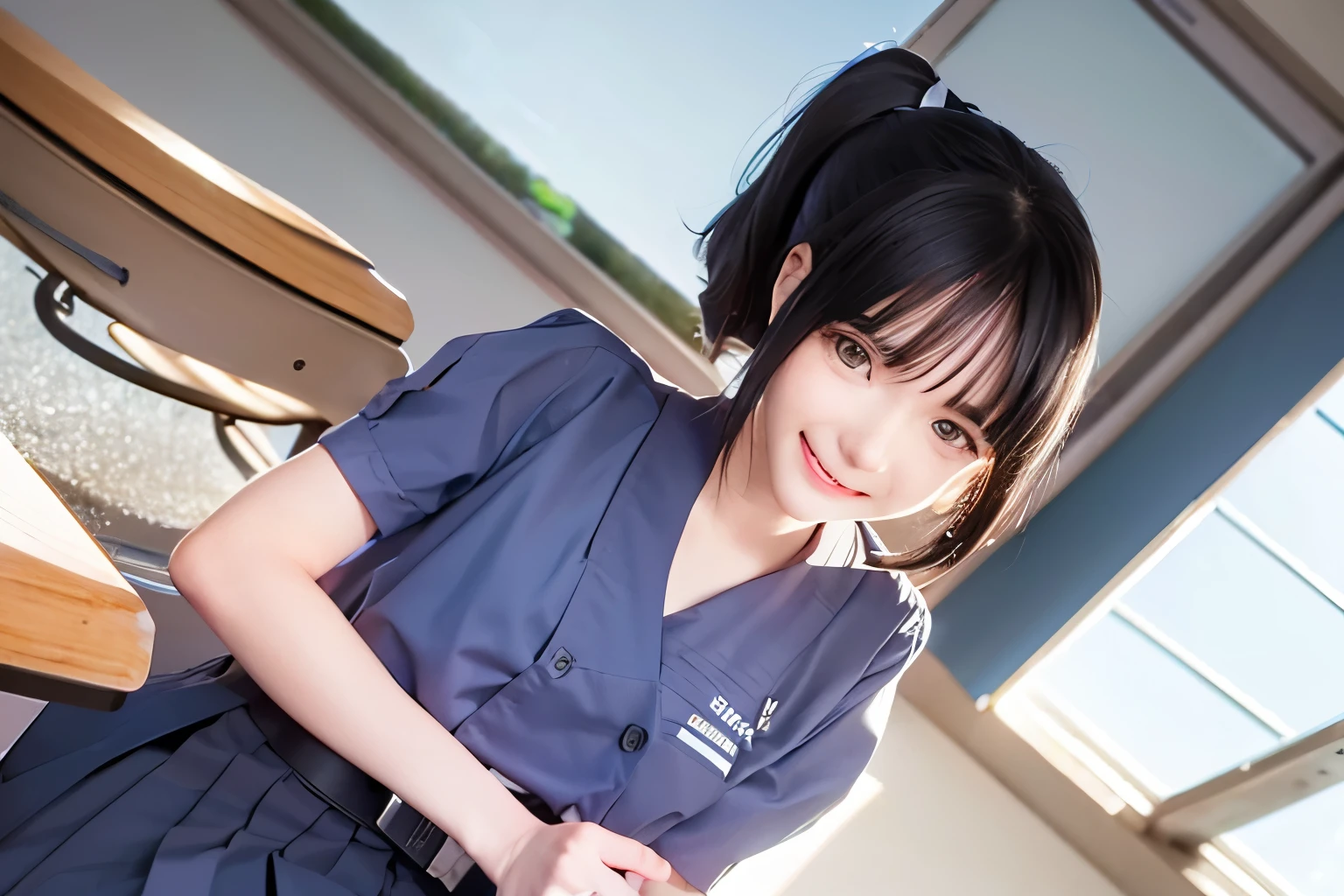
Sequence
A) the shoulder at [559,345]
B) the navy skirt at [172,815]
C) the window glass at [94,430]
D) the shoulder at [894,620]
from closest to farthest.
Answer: the navy skirt at [172,815] → the shoulder at [559,345] → the shoulder at [894,620] → the window glass at [94,430]

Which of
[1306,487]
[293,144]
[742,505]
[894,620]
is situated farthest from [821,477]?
[293,144]

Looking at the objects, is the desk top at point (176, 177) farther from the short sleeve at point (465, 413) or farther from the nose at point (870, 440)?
the nose at point (870, 440)

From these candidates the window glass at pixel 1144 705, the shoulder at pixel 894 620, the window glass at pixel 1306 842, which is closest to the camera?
the shoulder at pixel 894 620

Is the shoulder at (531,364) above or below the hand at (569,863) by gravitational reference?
above

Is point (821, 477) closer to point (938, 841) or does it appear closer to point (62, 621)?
point (62, 621)

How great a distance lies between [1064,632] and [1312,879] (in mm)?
513

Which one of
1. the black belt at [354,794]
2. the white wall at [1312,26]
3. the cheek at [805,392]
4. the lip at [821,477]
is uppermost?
the white wall at [1312,26]

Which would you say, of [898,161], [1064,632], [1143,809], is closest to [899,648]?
[898,161]

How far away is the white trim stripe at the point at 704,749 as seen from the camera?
90 centimetres

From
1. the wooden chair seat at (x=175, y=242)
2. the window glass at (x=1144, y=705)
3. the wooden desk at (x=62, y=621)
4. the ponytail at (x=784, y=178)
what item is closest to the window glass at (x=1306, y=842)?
the window glass at (x=1144, y=705)

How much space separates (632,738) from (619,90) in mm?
1596

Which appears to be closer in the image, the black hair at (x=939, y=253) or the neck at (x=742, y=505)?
the black hair at (x=939, y=253)

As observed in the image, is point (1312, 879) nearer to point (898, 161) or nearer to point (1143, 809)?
point (1143, 809)

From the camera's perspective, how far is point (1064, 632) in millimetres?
1790
